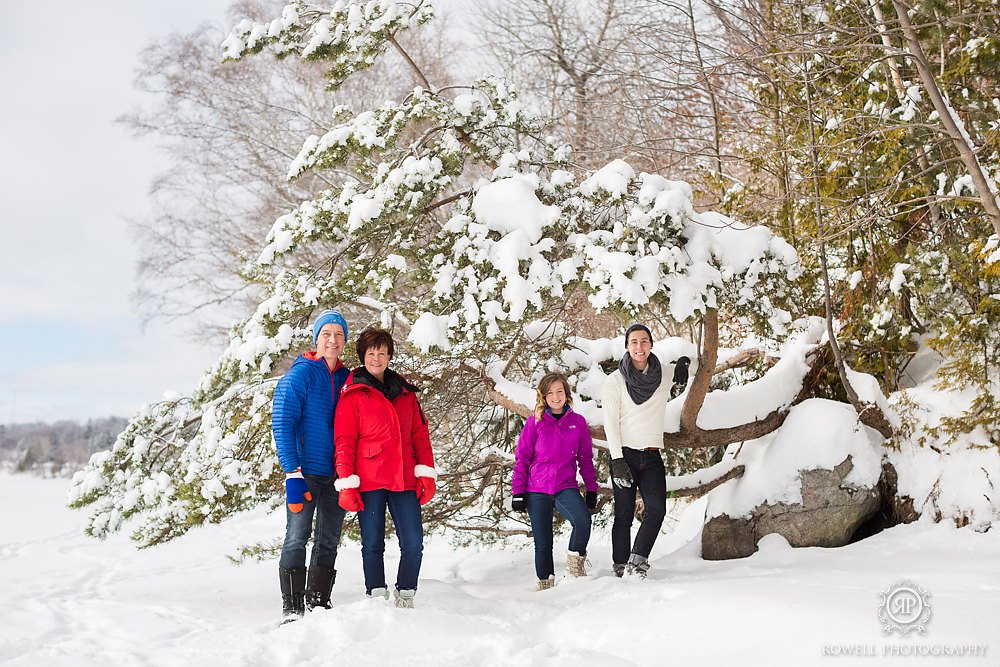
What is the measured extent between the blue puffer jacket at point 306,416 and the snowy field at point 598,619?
0.81 m

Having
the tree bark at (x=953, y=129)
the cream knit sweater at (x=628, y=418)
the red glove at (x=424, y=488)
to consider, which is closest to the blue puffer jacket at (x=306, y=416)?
the red glove at (x=424, y=488)

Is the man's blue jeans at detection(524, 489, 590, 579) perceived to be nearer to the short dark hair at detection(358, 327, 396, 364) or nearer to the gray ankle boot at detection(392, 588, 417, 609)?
the gray ankle boot at detection(392, 588, 417, 609)

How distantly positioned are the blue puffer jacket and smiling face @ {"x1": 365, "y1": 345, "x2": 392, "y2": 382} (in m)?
0.24

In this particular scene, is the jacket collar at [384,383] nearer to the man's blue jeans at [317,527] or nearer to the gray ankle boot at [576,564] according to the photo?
the man's blue jeans at [317,527]

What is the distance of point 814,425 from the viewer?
5945 mm

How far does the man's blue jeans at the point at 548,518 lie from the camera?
204 inches

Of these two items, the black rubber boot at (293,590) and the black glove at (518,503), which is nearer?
the black rubber boot at (293,590)

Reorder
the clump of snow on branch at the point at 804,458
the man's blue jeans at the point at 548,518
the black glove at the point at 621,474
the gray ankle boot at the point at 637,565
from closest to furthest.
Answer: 1. the gray ankle boot at the point at 637,565
2. the black glove at the point at 621,474
3. the man's blue jeans at the point at 548,518
4. the clump of snow on branch at the point at 804,458

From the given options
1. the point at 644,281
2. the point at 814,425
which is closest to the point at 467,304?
the point at 644,281

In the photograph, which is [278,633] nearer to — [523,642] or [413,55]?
→ [523,642]

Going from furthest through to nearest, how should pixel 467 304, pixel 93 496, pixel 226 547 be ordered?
pixel 226 547, pixel 93 496, pixel 467 304

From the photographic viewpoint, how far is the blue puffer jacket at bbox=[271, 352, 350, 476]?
407 centimetres

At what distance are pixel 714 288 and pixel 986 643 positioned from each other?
8.88 ft

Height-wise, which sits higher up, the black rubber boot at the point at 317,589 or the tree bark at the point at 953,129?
the tree bark at the point at 953,129
